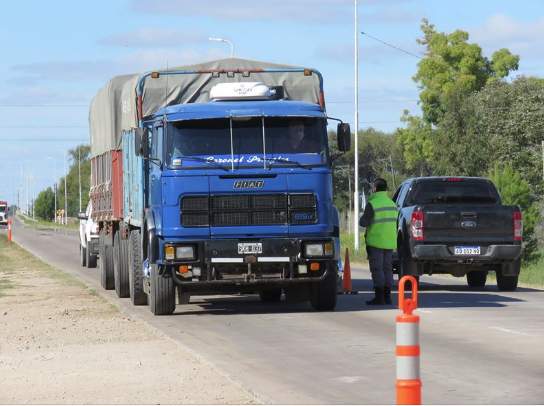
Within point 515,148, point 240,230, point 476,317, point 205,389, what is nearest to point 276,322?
point 240,230

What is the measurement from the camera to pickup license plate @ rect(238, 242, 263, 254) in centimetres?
1997

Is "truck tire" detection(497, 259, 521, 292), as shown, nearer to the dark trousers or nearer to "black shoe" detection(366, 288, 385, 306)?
"black shoe" detection(366, 288, 385, 306)

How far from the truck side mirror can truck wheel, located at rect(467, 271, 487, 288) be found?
8.31 m

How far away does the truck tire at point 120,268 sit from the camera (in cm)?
2470

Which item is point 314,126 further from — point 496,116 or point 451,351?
point 496,116

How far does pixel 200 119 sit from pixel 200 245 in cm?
171

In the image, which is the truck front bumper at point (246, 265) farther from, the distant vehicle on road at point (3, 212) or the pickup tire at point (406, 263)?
the distant vehicle on road at point (3, 212)

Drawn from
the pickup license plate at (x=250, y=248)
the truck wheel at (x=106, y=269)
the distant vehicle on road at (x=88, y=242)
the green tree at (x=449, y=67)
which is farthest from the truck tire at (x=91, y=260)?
the green tree at (x=449, y=67)

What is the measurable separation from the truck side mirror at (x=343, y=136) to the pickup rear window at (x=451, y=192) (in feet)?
20.0

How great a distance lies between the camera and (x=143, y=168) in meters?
21.7

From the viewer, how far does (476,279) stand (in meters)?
28.6

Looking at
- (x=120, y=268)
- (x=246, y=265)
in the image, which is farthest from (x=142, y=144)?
(x=120, y=268)

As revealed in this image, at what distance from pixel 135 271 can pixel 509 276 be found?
23.3 feet

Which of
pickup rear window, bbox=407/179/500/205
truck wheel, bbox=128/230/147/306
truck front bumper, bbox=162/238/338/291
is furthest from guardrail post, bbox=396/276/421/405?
pickup rear window, bbox=407/179/500/205
